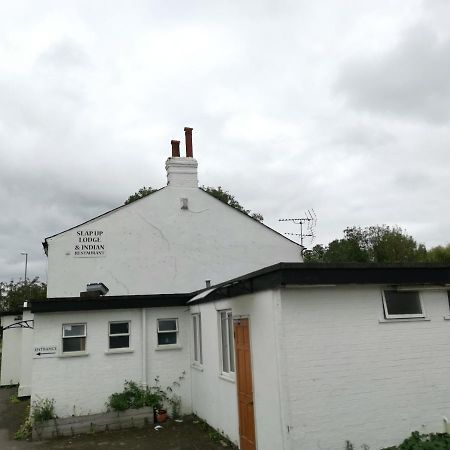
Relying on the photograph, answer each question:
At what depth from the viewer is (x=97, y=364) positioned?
40.1ft

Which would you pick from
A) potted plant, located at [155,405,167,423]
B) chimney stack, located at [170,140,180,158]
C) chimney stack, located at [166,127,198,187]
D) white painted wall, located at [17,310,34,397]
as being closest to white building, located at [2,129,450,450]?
potted plant, located at [155,405,167,423]

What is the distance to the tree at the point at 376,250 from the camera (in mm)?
34000

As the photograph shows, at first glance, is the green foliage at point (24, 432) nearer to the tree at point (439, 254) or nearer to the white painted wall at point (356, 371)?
the white painted wall at point (356, 371)

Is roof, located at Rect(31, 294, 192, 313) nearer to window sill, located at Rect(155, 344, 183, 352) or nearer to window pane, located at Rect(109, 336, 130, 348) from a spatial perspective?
window pane, located at Rect(109, 336, 130, 348)

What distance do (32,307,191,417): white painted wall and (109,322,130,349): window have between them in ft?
0.46

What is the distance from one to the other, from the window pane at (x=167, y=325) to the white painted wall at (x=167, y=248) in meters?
3.60

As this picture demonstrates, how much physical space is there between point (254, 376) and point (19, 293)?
41.2 metres

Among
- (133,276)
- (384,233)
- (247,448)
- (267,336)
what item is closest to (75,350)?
(133,276)

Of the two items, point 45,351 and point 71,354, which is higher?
point 45,351

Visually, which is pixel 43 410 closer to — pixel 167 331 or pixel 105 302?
pixel 105 302

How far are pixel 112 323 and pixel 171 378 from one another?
227cm

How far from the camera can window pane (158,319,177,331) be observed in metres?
13.1

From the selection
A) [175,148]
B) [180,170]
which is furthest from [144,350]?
[175,148]

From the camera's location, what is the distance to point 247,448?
845cm
